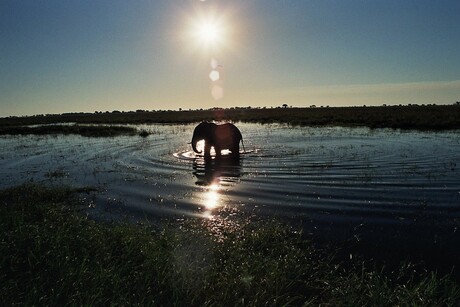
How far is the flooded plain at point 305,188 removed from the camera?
7465 mm

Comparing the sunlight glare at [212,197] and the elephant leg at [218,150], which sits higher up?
the elephant leg at [218,150]

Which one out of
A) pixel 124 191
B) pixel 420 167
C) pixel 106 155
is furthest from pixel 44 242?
pixel 106 155

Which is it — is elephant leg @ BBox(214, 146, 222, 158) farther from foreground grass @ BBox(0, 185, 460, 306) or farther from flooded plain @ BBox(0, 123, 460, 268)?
foreground grass @ BBox(0, 185, 460, 306)

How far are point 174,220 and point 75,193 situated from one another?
440 cm

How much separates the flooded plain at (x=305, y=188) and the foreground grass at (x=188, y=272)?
1110mm

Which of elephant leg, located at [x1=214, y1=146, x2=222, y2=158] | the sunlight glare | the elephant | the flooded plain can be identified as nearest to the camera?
the flooded plain

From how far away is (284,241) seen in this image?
6672mm

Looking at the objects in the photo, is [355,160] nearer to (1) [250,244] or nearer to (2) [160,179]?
(2) [160,179]

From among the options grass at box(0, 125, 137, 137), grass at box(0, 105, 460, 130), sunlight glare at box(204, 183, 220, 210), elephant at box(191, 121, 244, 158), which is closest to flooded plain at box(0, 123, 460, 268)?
sunlight glare at box(204, 183, 220, 210)

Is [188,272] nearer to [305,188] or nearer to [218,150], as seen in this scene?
[305,188]

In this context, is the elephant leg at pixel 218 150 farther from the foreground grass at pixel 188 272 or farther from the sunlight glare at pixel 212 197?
the foreground grass at pixel 188 272

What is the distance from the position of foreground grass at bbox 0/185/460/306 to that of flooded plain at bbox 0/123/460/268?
43.7 inches

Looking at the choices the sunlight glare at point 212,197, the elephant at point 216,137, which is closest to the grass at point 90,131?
the elephant at point 216,137

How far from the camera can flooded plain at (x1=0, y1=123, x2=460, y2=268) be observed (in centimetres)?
746
